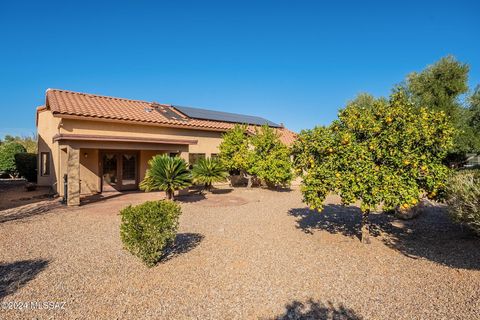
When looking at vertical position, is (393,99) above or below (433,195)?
above

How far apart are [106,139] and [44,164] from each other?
29.4 feet

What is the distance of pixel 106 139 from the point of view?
1316 cm

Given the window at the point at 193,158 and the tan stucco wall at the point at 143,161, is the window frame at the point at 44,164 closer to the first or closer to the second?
the tan stucco wall at the point at 143,161

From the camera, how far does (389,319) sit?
13.9ft

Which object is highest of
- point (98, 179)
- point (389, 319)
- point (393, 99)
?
point (393, 99)

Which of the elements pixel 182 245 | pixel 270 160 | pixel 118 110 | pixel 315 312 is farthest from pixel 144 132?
pixel 315 312

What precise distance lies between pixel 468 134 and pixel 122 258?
2729 cm

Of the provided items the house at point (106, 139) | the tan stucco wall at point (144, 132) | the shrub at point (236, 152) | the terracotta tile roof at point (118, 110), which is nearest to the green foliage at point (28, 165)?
the house at point (106, 139)

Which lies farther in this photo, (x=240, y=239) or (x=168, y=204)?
(x=240, y=239)

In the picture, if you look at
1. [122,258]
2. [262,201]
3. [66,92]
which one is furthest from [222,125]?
[122,258]

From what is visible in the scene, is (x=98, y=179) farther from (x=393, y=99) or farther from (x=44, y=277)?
(x=393, y=99)

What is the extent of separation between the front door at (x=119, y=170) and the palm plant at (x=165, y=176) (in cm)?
515

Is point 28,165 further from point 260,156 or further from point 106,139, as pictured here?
point 260,156

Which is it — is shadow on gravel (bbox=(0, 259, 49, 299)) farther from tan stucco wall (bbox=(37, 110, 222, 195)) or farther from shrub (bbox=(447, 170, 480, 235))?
shrub (bbox=(447, 170, 480, 235))
